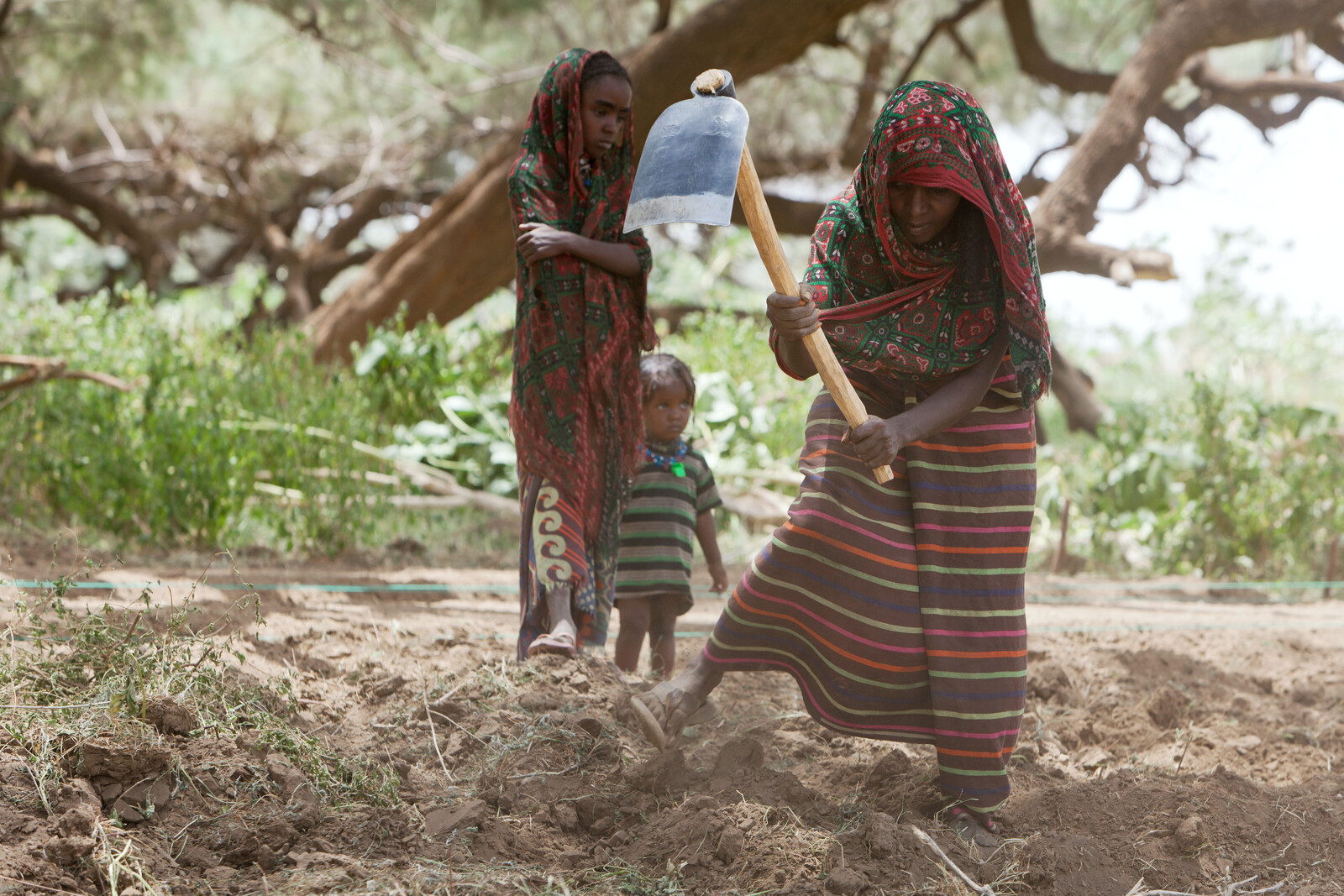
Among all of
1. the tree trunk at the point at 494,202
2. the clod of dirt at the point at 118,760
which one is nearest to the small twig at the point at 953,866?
the clod of dirt at the point at 118,760

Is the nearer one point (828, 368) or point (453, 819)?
point (453, 819)

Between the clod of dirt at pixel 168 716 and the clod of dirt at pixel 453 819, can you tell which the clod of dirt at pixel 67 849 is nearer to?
the clod of dirt at pixel 168 716

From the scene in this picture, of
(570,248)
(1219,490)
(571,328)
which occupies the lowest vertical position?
(1219,490)

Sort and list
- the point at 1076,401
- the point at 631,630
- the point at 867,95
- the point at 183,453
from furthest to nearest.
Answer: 1. the point at 867,95
2. the point at 1076,401
3. the point at 183,453
4. the point at 631,630

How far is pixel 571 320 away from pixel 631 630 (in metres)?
1.04

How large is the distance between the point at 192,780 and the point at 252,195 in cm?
876

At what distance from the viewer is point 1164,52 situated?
267 inches

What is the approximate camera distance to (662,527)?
3330 mm

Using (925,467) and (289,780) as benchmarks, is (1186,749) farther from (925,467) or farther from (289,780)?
(289,780)

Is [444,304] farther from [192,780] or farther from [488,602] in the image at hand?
[192,780]

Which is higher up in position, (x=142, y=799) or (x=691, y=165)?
(x=691, y=165)

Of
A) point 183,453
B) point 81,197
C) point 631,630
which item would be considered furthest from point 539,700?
point 81,197

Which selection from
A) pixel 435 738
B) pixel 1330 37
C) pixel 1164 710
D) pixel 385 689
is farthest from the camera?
pixel 1330 37

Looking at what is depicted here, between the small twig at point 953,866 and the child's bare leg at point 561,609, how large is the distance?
1209 millimetres
